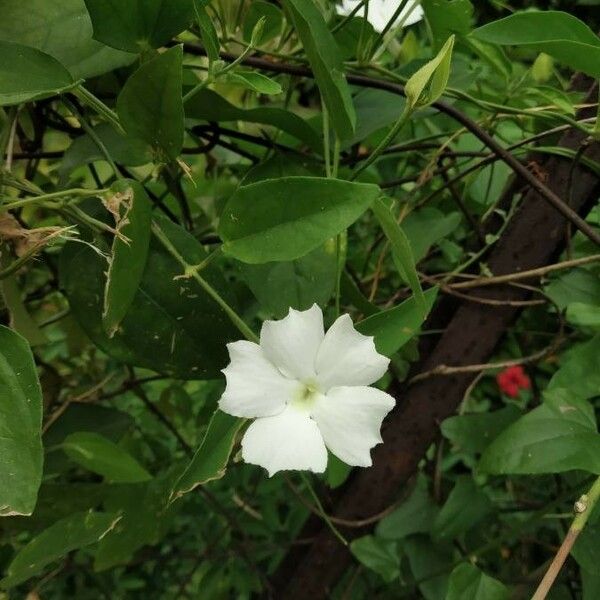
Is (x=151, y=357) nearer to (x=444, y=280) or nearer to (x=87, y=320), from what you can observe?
(x=87, y=320)

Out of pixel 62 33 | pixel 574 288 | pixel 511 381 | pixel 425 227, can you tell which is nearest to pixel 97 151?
pixel 62 33

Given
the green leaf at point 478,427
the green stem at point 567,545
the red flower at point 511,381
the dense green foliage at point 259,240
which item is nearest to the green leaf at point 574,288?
the dense green foliage at point 259,240

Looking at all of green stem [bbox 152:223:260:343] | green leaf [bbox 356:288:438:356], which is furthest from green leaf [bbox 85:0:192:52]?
green leaf [bbox 356:288:438:356]

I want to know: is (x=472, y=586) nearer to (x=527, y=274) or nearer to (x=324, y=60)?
(x=527, y=274)

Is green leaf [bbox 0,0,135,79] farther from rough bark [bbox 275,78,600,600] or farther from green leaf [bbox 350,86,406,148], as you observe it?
rough bark [bbox 275,78,600,600]

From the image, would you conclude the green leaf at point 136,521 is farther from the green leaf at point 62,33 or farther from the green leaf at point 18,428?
the green leaf at point 62,33

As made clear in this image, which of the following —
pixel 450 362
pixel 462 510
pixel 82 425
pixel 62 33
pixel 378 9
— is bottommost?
pixel 82 425

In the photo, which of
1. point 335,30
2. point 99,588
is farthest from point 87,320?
point 99,588
